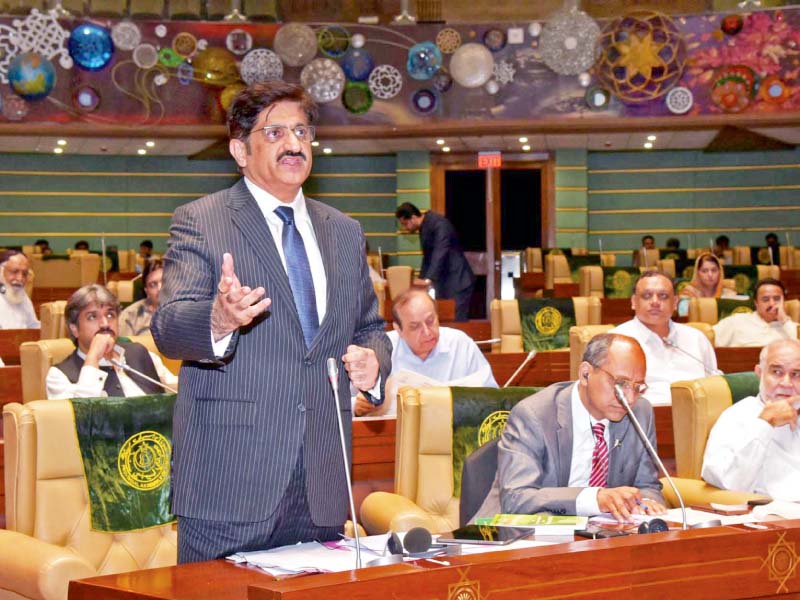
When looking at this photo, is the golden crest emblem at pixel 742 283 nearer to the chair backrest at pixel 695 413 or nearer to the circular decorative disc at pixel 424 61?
the circular decorative disc at pixel 424 61

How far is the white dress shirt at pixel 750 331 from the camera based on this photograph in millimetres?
6996

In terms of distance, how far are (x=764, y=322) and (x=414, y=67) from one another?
8349 mm

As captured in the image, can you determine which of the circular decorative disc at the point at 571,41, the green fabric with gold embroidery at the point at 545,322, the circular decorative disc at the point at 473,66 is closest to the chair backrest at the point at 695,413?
the green fabric with gold embroidery at the point at 545,322

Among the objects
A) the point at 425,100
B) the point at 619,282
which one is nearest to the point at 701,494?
the point at 619,282

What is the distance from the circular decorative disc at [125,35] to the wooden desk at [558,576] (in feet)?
43.5

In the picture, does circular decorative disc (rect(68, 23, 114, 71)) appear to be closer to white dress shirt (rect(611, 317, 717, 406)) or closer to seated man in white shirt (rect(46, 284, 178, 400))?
white dress shirt (rect(611, 317, 717, 406))

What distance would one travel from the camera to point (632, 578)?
67.5 inches

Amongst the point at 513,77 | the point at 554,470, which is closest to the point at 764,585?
the point at 554,470

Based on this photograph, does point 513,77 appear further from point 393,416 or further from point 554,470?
point 554,470

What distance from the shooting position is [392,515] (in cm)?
319

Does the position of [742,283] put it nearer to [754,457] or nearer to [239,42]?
[239,42]

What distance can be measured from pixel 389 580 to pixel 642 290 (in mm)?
4541

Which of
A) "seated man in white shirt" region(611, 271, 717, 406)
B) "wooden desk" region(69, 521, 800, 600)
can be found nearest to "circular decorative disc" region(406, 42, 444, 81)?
"seated man in white shirt" region(611, 271, 717, 406)

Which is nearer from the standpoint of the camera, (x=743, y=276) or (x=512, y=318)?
(x=512, y=318)
